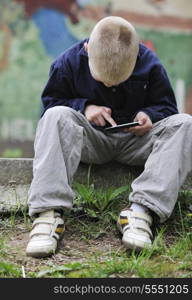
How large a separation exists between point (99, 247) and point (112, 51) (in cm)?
85

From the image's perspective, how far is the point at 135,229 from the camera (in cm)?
222

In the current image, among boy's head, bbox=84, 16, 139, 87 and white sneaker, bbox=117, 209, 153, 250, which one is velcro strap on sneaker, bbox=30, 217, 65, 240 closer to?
white sneaker, bbox=117, 209, 153, 250

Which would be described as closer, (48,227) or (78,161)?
(48,227)

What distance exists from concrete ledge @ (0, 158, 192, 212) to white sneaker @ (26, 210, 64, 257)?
0.47m

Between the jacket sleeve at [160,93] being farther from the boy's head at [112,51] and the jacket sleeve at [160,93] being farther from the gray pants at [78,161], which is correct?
the boy's head at [112,51]

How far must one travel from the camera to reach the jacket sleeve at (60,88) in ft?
8.64

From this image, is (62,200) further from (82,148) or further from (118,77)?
(118,77)

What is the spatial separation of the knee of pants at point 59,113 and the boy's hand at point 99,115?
0.51 feet

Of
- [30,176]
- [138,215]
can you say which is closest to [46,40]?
[30,176]

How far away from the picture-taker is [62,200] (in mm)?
2268

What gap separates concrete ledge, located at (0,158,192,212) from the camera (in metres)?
2.82

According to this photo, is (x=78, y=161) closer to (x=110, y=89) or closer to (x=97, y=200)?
(x=97, y=200)

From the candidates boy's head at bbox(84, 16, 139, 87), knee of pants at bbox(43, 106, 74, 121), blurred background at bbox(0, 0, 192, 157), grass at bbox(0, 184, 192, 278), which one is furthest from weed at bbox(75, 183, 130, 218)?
blurred background at bbox(0, 0, 192, 157)

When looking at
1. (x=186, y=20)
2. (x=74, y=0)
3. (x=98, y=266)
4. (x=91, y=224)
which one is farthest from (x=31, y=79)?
(x=98, y=266)
